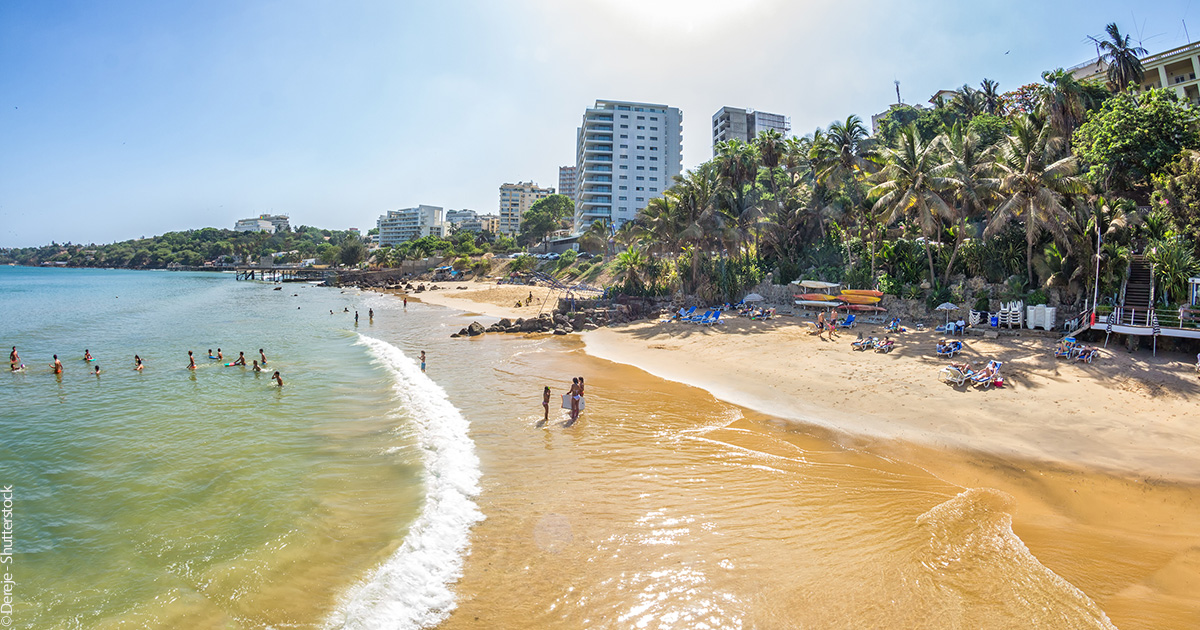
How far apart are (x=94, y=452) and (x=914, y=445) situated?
2030cm

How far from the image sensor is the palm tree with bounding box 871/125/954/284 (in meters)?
25.7

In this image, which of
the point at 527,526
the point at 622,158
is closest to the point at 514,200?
the point at 622,158

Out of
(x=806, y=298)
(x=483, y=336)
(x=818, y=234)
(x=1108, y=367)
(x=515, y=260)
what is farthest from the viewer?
(x=515, y=260)

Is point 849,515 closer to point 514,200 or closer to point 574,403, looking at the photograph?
point 574,403

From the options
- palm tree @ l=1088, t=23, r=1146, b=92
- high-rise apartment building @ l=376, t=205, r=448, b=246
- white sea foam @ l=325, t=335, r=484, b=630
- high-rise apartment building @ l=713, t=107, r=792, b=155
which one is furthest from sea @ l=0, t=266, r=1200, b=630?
high-rise apartment building @ l=376, t=205, r=448, b=246

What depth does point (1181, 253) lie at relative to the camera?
59.4 ft

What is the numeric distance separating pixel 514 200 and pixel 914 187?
159166 millimetres

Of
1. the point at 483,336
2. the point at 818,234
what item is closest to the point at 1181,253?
the point at 818,234

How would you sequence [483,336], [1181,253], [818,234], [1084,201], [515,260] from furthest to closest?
1. [515,260]
2. [818,234]
3. [483,336]
4. [1084,201]
5. [1181,253]

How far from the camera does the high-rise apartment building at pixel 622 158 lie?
317ft

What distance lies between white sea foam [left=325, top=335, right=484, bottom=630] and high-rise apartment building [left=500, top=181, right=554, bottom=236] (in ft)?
538

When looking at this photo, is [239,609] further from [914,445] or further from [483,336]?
[483,336]

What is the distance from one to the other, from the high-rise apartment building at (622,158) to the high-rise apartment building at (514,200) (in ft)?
257

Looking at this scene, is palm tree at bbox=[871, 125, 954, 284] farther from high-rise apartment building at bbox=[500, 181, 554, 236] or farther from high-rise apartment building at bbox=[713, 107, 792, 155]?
high-rise apartment building at bbox=[500, 181, 554, 236]
